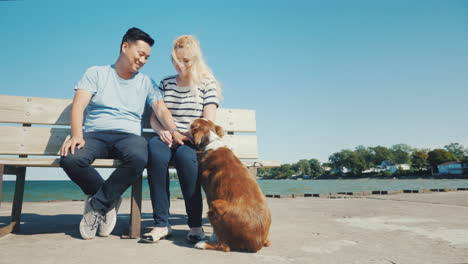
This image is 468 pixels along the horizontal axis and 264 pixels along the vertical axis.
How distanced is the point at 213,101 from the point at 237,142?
1091 mm

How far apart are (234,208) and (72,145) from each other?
1.74 metres

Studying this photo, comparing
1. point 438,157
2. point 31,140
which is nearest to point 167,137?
point 31,140

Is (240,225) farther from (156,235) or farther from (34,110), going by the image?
(34,110)

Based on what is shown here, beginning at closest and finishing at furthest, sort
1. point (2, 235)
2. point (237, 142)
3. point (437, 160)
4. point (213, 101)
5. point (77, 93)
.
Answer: point (2, 235), point (77, 93), point (213, 101), point (237, 142), point (437, 160)

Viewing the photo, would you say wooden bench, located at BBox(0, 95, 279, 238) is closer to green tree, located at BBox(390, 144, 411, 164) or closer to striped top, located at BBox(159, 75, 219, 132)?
striped top, located at BBox(159, 75, 219, 132)

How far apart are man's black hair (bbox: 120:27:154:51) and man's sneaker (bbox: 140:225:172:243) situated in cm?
209

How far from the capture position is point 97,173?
2951mm

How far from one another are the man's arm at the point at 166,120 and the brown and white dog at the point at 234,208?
1.74ft

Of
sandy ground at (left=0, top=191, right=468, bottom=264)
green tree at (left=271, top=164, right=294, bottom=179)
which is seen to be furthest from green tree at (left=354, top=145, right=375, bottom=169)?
sandy ground at (left=0, top=191, right=468, bottom=264)

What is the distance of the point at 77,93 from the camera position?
10.2 ft

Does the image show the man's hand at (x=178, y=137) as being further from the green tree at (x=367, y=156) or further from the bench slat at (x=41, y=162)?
the green tree at (x=367, y=156)

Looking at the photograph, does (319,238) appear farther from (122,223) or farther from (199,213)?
(122,223)

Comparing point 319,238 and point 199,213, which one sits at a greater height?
point 199,213

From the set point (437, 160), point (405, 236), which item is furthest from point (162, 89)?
point (437, 160)
